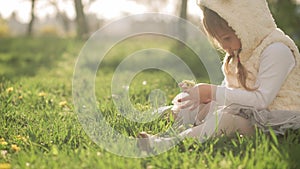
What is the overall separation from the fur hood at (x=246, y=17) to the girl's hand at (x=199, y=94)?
0.32m

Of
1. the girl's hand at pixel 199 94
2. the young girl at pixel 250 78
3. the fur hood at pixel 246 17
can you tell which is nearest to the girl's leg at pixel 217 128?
the young girl at pixel 250 78

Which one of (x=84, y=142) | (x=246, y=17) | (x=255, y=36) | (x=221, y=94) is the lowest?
(x=84, y=142)

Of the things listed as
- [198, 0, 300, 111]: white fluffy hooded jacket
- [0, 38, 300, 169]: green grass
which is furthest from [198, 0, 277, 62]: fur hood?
[0, 38, 300, 169]: green grass

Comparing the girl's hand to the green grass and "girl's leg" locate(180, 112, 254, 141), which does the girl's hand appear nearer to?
"girl's leg" locate(180, 112, 254, 141)

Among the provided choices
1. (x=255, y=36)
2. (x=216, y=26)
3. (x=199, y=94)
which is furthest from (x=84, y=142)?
(x=255, y=36)

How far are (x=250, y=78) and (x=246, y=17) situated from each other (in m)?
0.36

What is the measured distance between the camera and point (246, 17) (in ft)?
9.14

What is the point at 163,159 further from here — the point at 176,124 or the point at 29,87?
the point at 29,87

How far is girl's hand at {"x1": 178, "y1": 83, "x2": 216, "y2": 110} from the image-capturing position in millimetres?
2735

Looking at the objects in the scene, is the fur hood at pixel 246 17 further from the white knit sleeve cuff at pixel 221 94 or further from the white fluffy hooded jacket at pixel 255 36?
the white knit sleeve cuff at pixel 221 94

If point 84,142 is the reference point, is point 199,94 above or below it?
above

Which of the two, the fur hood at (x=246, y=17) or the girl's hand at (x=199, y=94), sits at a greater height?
the fur hood at (x=246, y=17)

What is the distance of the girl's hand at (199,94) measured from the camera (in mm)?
2735

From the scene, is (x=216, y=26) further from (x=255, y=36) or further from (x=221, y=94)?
(x=221, y=94)
